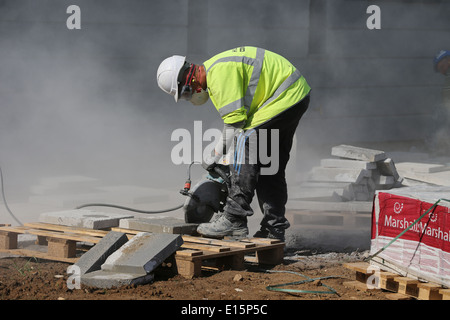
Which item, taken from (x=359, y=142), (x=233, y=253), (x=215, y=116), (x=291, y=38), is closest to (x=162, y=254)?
(x=233, y=253)

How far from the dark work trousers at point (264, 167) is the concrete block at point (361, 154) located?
106 inches

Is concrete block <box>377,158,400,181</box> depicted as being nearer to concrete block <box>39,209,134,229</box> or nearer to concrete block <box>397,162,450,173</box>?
concrete block <box>397,162,450,173</box>

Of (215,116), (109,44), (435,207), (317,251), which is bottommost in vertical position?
(317,251)

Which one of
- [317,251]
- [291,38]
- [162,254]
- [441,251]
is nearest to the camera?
[441,251]

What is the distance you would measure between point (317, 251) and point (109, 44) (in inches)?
184

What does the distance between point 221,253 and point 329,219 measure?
234 cm

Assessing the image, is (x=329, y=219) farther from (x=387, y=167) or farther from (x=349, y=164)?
(x=387, y=167)

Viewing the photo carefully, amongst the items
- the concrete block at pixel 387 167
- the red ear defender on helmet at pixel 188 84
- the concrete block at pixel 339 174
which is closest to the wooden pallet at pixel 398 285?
the red ear defender on helmet at pixel 188 84

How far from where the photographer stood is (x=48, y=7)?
8531 millimetres

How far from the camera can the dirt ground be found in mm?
4039

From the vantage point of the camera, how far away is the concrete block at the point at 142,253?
4.32 metres

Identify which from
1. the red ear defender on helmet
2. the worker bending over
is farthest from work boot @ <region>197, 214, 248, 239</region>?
the red ear defender on helmet

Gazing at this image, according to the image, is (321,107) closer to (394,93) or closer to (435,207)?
(394,93)

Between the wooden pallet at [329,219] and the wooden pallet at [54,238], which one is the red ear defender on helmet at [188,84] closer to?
the wooden pallet at [54,238]
